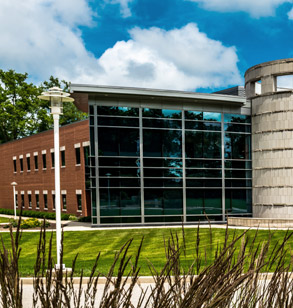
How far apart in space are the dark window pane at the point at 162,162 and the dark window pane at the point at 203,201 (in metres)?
2.16

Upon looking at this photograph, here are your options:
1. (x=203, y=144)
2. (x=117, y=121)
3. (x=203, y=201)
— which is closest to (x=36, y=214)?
(x=117, y=121)

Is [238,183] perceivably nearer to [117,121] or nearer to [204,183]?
[204,183]

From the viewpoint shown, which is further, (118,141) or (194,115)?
(194,115)

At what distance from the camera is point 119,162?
27.8m

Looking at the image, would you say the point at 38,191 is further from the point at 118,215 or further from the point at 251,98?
the point at 251,98

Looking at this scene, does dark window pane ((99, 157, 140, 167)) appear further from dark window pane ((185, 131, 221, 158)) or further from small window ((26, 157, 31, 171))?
small window ((26, 157, 31, 171))

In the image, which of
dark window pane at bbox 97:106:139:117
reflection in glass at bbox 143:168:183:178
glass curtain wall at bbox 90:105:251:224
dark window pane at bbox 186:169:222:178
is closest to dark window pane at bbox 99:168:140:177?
glass curtain wall at bbox 90:105:251:224

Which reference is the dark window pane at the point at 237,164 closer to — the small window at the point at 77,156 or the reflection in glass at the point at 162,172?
the reflection in glass at the point at 162,172

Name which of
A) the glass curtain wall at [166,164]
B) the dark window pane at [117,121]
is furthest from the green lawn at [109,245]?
the dark window pane at [117,121]

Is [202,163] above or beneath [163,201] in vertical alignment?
above

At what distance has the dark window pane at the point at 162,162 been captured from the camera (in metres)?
28.2

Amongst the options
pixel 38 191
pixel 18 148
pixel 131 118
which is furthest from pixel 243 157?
pixel 18 148

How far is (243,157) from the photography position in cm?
3081

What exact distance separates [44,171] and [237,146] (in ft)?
73.7
